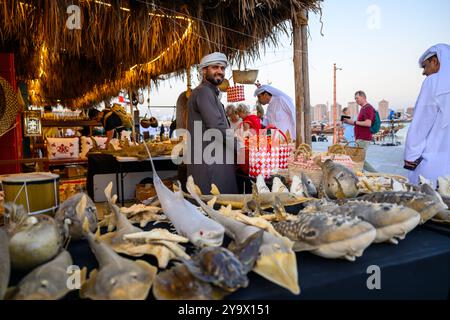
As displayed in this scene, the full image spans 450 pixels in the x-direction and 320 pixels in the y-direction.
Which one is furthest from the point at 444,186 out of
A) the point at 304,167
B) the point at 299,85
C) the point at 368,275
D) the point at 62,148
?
the point at 62,148

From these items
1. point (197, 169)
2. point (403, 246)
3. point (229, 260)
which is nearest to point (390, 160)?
point (197, 169)

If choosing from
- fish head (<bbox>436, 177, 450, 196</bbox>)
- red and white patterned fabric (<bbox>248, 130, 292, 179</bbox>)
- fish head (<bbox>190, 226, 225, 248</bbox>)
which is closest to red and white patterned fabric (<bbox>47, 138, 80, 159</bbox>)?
red and white patterned fabric (<bbox>248, 130, 292, 179</bbox>)

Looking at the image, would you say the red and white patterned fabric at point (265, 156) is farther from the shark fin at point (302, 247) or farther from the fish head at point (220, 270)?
the fish head at point (220, 270)

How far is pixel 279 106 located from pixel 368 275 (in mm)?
4599

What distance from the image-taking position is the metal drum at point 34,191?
40.9 inches

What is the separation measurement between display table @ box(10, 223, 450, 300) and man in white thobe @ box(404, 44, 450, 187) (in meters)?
2.09

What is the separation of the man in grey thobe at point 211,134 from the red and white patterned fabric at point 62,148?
157 inches

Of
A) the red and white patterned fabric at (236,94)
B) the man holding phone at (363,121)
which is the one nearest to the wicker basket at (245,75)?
the red and white patterned fabric at (236,94)

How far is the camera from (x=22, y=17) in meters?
3.75

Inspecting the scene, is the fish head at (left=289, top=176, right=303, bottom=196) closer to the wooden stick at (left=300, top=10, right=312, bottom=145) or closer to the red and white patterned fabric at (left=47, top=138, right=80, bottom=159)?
the wooden stick at (left=300, top=10, right=312, bottom=145)

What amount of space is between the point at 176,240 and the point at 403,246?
697mm

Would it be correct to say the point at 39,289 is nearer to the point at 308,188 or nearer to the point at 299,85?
the point at 308,188

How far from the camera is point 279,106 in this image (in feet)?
17.1
